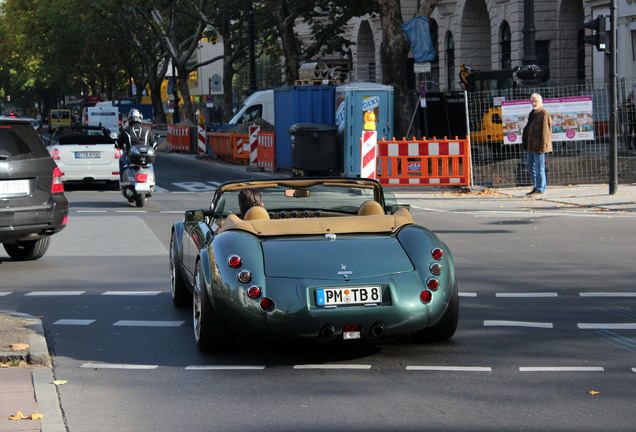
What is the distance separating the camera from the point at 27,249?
12516 mm

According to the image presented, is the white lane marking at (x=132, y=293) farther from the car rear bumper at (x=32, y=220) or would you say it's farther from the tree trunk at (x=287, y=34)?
the tree trunk at (x=287, y=34)

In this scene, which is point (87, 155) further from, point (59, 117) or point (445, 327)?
point (59, 117)

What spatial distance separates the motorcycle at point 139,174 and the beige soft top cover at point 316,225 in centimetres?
1198

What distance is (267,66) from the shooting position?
89625mm

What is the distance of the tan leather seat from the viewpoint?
7.58 m

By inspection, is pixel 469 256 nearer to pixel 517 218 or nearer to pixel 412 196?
pixel 517 218

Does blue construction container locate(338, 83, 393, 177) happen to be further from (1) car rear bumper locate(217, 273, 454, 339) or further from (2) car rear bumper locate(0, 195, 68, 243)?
(1) car rear bumper locate(217, 273, 454, 339)

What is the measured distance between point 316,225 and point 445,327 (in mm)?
1113

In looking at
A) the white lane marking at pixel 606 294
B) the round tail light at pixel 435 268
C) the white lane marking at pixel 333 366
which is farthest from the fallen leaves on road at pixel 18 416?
the white lane marking at pixel 606 294

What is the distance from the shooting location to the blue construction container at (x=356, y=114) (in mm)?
24750

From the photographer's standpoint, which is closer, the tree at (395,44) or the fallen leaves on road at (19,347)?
the fallen leaves on road at (19,347)

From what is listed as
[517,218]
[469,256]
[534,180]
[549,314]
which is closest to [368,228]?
[549,314]

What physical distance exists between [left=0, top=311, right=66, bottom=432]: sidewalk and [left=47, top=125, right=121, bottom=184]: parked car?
15478mm

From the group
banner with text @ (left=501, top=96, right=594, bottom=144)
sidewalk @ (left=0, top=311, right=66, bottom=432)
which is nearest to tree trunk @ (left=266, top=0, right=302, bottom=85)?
banner with text @ (left=501, top=96, right=594, bottom=144)
